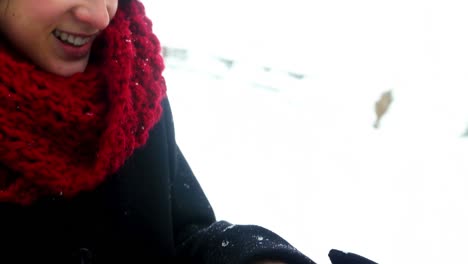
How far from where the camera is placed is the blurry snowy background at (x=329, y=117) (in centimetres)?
182

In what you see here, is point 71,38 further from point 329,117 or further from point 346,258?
point 329,117

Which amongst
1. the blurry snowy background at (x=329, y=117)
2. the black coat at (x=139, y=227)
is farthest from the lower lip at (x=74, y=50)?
the blurry snowy background at (x=329, y=117)

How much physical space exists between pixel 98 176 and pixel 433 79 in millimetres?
2872

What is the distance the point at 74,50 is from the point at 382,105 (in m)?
2.47

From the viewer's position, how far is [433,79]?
3.06 metres

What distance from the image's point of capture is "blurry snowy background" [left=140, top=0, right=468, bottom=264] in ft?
5.98

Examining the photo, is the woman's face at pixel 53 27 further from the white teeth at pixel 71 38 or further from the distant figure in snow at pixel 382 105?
the distant figure in snow at pixel 382 105

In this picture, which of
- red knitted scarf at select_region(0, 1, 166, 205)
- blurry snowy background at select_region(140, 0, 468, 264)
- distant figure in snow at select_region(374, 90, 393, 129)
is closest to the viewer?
red knitted scarf at select_region(0, 1, 166, 205)

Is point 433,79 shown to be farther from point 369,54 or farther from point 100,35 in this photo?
point 100,35

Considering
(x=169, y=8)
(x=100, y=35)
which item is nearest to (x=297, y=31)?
(x=169, y=8)

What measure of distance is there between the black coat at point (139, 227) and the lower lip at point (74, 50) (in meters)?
0.19

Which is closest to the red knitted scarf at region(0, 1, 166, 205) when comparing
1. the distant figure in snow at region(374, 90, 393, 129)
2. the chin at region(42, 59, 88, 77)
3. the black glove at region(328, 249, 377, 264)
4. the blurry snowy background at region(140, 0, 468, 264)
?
the chin at region(42, 59, 88, 77)

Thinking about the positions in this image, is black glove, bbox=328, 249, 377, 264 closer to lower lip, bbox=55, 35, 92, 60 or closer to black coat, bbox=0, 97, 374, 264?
black coat, bbox=0, 97, 374, 264

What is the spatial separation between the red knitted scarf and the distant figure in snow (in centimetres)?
227
